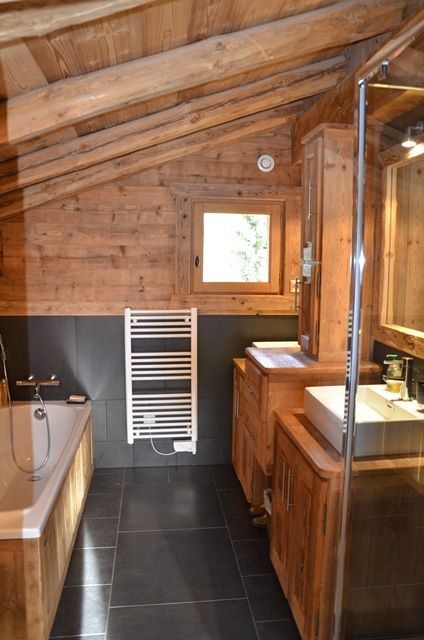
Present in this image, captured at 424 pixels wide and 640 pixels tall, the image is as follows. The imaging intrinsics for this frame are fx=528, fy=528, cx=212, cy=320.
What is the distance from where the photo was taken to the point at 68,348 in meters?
3.85

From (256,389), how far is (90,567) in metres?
1.28

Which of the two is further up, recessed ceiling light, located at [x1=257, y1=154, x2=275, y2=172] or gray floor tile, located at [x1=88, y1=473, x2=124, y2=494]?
recessed ceiling light, located at [x1=257, y1=154, x2=275, y2=172]

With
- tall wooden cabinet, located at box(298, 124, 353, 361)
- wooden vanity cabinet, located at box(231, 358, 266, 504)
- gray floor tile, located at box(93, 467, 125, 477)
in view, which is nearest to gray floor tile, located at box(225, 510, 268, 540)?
wooden vanity cabinet, located at box(231, 358, 266, 504)

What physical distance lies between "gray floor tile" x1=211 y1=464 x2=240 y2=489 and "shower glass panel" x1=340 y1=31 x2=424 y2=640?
5.94ft

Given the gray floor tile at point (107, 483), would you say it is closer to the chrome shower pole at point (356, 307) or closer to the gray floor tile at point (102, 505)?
the gray floor tile at point (102, 505)

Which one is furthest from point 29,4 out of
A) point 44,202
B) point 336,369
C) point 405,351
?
point 44,202

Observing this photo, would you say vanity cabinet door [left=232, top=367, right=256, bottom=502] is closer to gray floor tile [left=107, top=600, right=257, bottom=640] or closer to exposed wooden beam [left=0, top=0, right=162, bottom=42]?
gray floor tile [left=107, top=600, right=257, bottom=640]

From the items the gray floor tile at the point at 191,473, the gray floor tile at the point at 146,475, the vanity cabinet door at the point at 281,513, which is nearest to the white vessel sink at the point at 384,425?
the vanity cabinet door at the point at 281,513

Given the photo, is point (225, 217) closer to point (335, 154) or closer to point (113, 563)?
point (335, 154)

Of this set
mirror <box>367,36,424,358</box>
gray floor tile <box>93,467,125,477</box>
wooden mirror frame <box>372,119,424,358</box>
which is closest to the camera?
mirror <box>367,36,424,358</box>

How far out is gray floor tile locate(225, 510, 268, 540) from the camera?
3.08m

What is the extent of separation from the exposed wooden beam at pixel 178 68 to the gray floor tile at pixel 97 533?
2.19 m

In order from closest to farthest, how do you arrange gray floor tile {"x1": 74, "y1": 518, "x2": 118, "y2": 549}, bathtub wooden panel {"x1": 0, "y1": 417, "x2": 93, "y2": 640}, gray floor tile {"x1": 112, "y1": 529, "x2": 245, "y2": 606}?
bathtub wooden panel {"x1": 0, "y1": 417, "x2": 93, "y2": 640}, gray floor tile {"x1": 112, "y1": 529, "x2": 245, "y2": 606}, gray floor tile {"x1": 74, "y1": 518, "x2": 118, "y2": 549}

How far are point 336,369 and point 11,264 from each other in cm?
238
